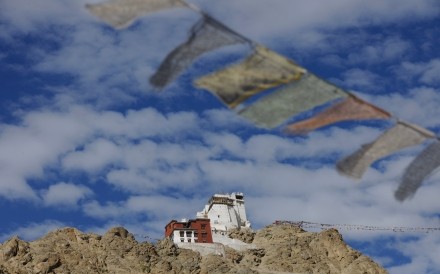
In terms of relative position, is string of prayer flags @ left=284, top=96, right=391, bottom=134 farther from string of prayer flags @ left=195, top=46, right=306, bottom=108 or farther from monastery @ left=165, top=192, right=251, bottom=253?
monastery @ left=165, top=192, right=251, bottom=253

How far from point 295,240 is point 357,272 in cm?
754

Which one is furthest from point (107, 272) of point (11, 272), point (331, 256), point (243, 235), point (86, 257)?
point (331, 256)

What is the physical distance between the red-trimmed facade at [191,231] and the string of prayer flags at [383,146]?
60.2 metres

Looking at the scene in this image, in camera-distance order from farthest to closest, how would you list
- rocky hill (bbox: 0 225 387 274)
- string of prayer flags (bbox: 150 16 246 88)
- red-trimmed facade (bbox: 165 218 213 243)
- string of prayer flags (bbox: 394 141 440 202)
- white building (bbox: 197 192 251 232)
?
white building (bbox: 197 192 251 232)
red-trimmed facade (bbox: 165 218 213 243)
rocky hill (bbox: 0 225 387 274)
string of prayer flags (bbox: 394 141 440 202)
string of prayer flags (bbox: 150 16 246 88)

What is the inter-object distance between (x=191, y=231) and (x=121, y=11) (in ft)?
204

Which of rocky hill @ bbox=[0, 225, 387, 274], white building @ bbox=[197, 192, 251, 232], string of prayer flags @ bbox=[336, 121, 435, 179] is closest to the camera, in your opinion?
string of prayer flags @ bbox=[336, 121, 435, 179]

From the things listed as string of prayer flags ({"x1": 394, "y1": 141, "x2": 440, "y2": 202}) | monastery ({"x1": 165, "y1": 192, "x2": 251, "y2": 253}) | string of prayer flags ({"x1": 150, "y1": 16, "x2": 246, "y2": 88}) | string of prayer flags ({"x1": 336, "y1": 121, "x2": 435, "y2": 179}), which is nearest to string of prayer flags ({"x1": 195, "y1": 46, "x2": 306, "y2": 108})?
string of prayer flags ({"x1": 150, "y1": 16, "x2": 246, "y2": 88})

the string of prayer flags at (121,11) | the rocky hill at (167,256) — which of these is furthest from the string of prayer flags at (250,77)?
the rocky hill at (167,256)

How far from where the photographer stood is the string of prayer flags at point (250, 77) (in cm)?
707

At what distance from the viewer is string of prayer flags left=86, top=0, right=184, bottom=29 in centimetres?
700

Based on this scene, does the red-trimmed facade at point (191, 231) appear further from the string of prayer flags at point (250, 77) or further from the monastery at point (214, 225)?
the string of prayer flags at point (250, 77)

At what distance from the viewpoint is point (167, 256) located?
61.0 meters

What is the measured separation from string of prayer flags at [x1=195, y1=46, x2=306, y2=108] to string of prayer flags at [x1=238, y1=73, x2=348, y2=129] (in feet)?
0.39

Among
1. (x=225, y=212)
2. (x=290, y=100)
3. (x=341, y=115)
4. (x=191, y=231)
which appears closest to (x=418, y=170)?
(x=341, y=115)
